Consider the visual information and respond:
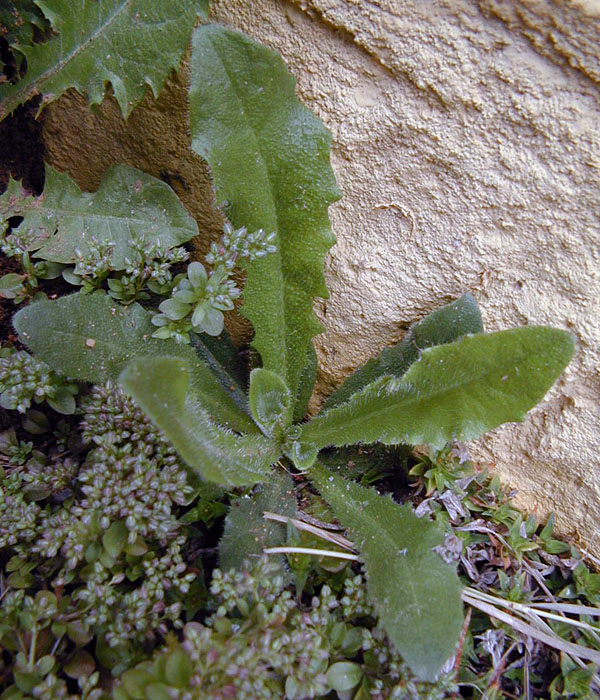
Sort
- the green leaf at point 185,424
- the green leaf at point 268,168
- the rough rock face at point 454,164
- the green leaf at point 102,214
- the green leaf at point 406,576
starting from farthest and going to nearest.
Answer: the green leaf at point 102,214 < the green leaf at point 268,168 < the rough rock face at point 454,164 < the green leaf at point 406,576 < the green leaf at point 185,424

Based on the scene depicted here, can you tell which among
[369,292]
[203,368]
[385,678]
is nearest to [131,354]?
[203,368]

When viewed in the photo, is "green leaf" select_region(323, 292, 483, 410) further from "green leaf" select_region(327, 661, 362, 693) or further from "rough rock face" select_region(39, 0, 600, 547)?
"green leaf" select_region(327, 661, 362, 693)

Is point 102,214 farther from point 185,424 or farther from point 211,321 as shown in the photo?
point 185,424

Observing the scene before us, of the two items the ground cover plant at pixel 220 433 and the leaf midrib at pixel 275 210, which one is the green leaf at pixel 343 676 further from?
the leaf midrib at pixel 275 210

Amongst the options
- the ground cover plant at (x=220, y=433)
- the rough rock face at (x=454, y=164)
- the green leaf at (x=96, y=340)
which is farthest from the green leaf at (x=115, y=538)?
the rough rock face at (x=454, y=164)

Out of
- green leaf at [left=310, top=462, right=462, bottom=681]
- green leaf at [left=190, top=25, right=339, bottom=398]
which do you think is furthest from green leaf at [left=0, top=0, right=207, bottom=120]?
green leaf at [left=310, top=462, right=462, bottom=681]

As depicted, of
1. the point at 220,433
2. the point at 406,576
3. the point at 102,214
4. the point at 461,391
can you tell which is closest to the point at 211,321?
the point at 220,433
